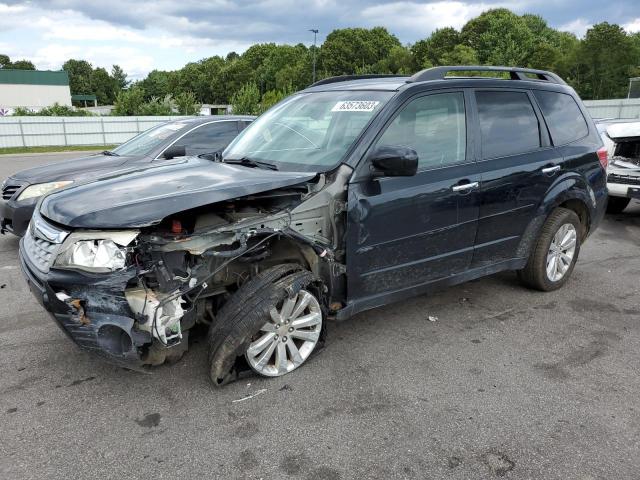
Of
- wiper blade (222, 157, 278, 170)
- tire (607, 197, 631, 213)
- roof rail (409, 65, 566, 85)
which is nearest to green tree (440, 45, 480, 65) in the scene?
tire (607, 197, 631, 213)

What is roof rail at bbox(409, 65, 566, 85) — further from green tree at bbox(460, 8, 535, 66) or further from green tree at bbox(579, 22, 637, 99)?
green tree at bbox(460, 8, 535, 66)

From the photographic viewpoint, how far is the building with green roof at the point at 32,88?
7325cm

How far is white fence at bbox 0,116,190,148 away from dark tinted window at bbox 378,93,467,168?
22.5 meters

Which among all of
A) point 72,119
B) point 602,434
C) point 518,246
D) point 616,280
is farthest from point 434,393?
point 72,119

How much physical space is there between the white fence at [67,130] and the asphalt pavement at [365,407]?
22753 millimetres

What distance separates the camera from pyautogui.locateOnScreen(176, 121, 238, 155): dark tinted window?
22.4 ft

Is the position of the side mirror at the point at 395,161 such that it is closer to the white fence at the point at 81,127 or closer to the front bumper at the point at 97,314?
the front bumper at the point at 97,314

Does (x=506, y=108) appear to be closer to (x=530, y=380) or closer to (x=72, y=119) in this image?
(x=530, y=380)

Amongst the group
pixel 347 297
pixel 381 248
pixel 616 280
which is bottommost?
pixel 616 280

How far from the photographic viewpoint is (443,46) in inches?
2338

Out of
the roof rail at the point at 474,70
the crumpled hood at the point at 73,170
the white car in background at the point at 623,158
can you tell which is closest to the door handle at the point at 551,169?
the roof rail at the point at 474,70

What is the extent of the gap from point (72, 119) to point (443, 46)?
45345 mm

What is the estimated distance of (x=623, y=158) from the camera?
8.00 meters

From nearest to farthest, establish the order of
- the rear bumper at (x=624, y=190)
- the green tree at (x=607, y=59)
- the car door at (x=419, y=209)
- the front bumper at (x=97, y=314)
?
the front bumper at (x=97, y=314) < the car door at (x=419, y=209) < the rear bumper at (x=624, y=190) < the green tree at (x=607, y=59)
